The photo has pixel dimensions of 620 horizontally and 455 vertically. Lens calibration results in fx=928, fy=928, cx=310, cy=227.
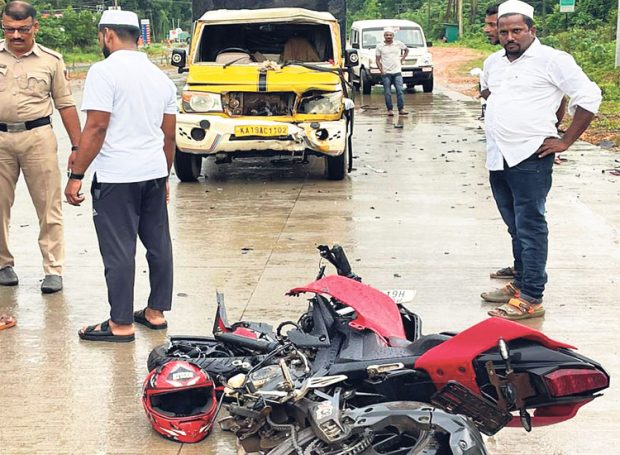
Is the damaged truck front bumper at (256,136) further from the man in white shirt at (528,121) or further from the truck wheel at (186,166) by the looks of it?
the man in white shirt at (528,121)

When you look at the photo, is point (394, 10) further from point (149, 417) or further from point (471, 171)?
point (149, 417)

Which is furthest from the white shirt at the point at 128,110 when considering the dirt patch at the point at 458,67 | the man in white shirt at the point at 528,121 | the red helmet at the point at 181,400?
the dirt patch at the point at 458,67

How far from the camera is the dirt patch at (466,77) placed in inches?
564

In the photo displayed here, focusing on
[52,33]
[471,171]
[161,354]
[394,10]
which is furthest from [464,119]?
[394,10]

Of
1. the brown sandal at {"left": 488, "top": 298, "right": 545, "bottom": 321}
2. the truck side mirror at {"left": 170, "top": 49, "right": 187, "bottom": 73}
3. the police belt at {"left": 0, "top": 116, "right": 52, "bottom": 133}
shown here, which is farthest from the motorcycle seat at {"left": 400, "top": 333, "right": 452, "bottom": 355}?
the truck side mirror at {"left": 170, "top": 49, "right": 187, "bottom": 73}

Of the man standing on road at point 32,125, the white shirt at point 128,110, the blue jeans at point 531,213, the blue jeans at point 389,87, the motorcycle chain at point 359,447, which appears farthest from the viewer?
the blue jeans at point 389,87

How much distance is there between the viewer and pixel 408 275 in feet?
22.1

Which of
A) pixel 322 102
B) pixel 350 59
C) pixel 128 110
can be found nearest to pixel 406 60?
pixel 350 59

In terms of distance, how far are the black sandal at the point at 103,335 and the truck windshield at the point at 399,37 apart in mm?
19519

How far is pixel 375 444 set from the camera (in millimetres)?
3375

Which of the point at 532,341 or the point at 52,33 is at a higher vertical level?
the point at 532,341

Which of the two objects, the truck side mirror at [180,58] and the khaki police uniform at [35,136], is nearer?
the khaki police uniform at [35,136]

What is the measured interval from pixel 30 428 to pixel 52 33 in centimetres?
5010

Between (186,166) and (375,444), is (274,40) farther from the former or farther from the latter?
(375,444)
